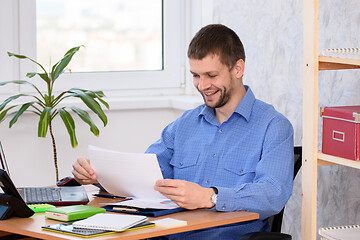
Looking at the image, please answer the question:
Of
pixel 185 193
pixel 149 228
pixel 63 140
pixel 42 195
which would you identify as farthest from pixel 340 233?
pixel 63 140

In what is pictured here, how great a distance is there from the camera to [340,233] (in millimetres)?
2127

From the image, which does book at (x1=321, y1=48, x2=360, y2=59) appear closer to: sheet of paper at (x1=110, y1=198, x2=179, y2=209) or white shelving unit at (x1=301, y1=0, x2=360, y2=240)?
white shelving unit at (x1=301, y1=0, x2=360, y2=240)

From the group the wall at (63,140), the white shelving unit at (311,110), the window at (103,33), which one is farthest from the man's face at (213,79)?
the window at (103,33)

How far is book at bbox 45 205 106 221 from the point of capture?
6.38ft

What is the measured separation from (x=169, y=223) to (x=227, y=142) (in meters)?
0.56

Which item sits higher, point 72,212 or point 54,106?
point 54,106

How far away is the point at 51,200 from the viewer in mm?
2215

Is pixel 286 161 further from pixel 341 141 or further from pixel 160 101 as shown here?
pixel 160 101

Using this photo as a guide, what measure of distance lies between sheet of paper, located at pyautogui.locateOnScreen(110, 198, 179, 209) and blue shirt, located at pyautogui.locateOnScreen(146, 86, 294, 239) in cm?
17

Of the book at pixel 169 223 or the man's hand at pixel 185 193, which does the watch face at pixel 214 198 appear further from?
the book at pixel 169 223

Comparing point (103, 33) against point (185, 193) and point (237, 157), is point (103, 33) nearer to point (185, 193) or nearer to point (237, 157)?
point (237, 157)

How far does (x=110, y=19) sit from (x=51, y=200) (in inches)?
72.4

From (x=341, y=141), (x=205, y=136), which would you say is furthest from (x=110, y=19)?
(x=341, y=141)

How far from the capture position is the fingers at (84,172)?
2.30 m
